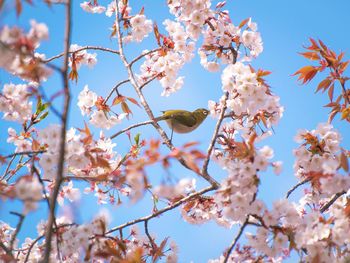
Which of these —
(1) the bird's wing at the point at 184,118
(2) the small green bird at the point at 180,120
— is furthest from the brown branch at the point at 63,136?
(1) the bird's wing at the point at 184,118

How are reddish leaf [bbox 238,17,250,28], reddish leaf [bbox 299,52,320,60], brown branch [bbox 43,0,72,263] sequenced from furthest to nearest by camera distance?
reddish leaf [bbox 238,17,250,28] < reddish leaf [bbox 299,52,320,60] < brown branch [bbox 43,0,72,263]

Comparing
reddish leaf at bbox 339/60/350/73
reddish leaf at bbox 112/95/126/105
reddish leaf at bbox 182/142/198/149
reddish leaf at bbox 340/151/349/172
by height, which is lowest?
reddish leaf at bbox 340/151/349/172

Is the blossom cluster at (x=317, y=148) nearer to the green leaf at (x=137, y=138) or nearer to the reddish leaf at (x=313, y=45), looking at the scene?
the reddish leaf at (x=313, y=45)

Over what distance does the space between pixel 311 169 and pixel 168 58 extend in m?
2.09

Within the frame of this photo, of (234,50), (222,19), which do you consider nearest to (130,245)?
(234,50)

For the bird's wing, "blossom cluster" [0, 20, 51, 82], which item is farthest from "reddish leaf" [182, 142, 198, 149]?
the bird's wing

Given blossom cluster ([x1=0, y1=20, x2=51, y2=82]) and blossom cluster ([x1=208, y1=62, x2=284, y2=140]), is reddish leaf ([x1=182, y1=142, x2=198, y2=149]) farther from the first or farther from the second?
blossom cluster ([x1=208, y1=62, x2=284, y2=140])

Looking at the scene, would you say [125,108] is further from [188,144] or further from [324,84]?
[188,144]

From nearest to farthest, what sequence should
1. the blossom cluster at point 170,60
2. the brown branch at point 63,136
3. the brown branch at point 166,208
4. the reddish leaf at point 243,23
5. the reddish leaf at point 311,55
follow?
the brown branch at point 63,136 < the brown branch at point 166,208 < the reddish leaf at point 311,55 < the reddish leaf at point 243,23 < the blossom cluster at point 170,60

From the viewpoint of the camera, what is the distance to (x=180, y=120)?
16.8 ft

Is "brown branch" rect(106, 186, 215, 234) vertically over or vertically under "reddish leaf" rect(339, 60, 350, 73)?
under

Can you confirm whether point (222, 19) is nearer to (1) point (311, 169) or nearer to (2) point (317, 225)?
(1) point (311, 169)

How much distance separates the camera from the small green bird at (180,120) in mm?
5055

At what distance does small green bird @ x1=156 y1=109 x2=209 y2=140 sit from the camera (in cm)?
505
